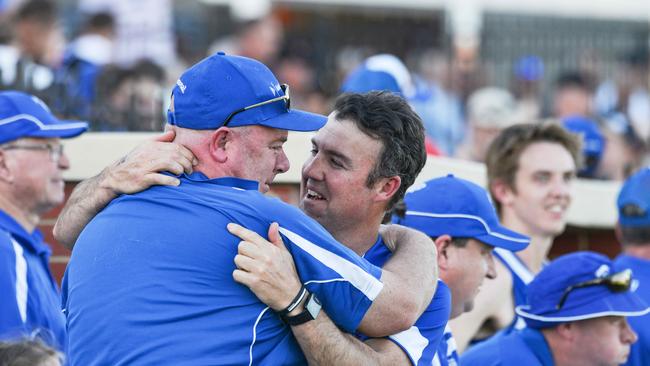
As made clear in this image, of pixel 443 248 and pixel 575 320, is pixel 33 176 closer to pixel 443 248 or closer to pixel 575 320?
pixel 443 248

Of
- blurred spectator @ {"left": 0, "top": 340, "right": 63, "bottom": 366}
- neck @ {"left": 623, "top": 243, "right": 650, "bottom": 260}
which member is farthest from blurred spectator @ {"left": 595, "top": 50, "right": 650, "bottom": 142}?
blurred spectator @ {"left": 0, "top": 340, "right": 63, "bottom": 366}

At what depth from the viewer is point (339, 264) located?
3711 millimetres

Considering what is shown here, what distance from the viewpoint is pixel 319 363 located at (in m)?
3.72

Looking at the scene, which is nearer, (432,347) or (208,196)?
(208,196)

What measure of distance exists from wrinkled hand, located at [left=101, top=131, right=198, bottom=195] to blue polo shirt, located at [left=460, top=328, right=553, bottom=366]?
215cm

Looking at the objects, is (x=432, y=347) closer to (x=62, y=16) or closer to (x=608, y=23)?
(x=62, y=16)

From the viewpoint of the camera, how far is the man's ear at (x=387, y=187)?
432cm

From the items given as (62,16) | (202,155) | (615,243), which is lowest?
(615,243)

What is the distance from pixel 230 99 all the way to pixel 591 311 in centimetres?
250

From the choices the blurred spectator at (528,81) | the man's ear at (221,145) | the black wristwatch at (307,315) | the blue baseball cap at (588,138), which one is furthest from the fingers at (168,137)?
the blurred spectator at (528,81)

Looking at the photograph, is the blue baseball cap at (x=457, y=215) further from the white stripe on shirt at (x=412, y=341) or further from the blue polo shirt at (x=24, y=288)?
the blue polo shirt at (x=24, y=288)

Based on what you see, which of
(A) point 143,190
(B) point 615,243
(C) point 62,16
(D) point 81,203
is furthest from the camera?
(C) point 62,16

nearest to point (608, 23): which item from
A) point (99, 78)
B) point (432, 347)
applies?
point (99, 78)

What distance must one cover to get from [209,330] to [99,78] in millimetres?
4691
